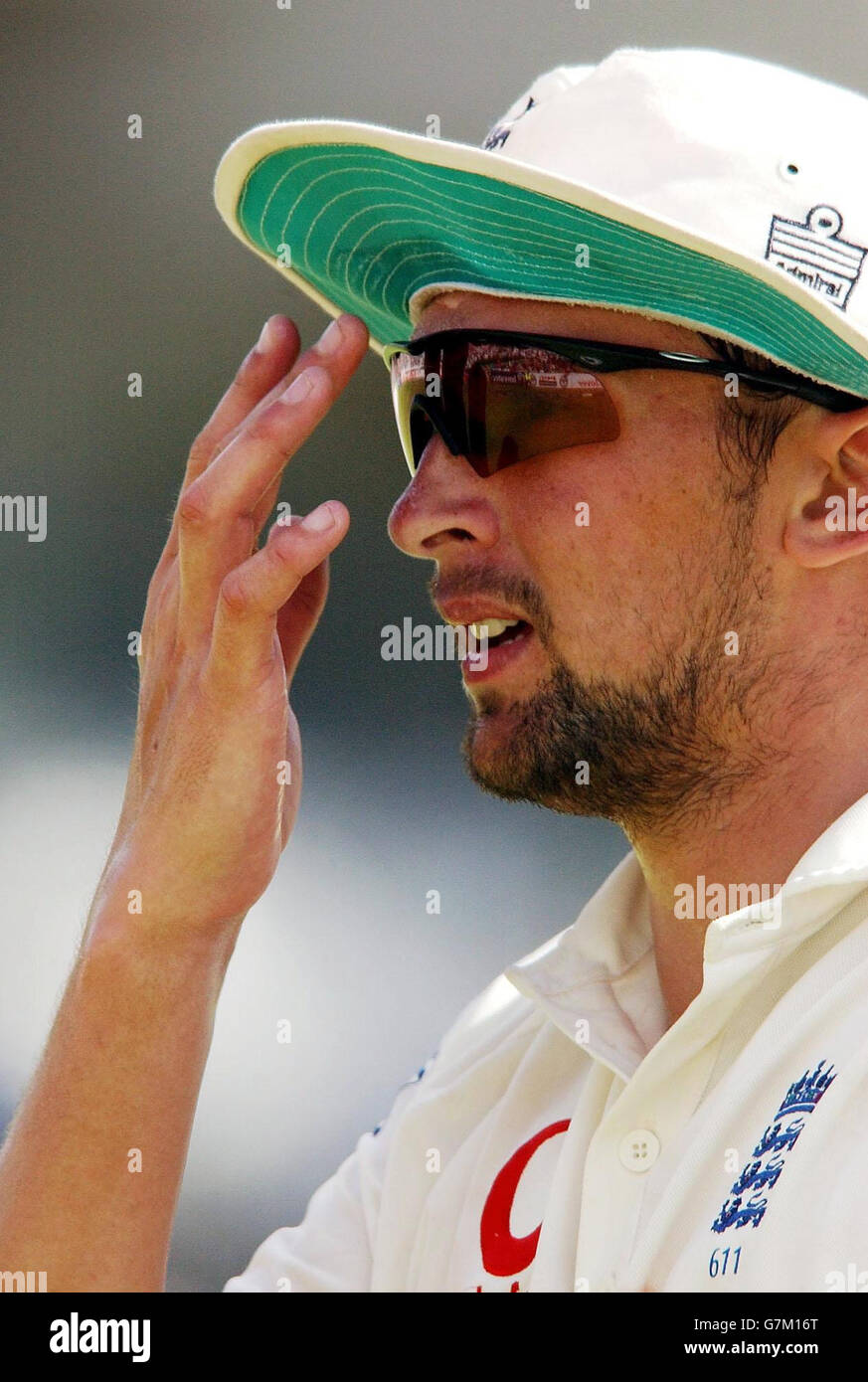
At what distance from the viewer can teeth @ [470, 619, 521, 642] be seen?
1690mm

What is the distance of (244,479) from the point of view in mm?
1613

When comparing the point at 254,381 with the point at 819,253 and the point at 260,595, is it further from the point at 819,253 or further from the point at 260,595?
the point at 819,253

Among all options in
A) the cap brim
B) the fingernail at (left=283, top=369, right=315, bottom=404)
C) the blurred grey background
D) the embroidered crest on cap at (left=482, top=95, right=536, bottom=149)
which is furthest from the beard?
the blurred grey background

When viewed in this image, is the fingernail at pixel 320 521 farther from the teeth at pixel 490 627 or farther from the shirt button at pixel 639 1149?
the shirt button at pixel 639 1149

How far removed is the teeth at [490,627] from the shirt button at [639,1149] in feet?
1.78

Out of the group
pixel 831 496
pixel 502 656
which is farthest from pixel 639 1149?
pixel 831 496

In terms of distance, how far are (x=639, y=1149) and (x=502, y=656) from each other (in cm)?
53

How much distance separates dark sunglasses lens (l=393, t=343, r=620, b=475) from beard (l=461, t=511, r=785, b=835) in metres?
0.18

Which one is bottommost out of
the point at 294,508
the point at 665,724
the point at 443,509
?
the point at 665,724

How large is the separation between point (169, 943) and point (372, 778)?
2.39m

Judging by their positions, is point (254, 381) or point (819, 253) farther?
point (254, 381)

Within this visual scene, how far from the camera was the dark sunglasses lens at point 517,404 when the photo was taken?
5.31ft
